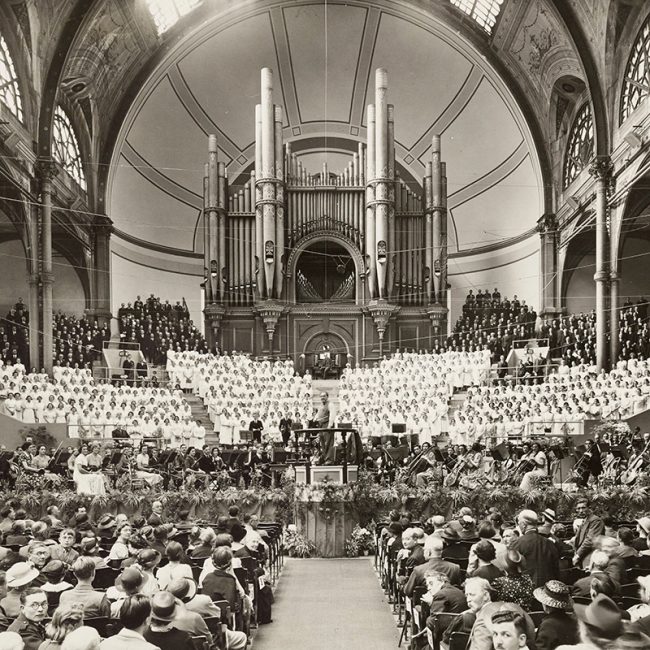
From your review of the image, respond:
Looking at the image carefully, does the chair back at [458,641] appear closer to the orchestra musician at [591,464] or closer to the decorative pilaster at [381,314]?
the orchestra musician at [591,464]

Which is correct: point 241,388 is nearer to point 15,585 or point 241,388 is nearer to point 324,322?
point 324,322

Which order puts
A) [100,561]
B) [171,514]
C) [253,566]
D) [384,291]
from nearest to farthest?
[100,561]
[253,566]
[171,514]
[384,291]

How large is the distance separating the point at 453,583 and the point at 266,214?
2391cm

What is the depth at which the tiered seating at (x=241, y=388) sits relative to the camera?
22.7 meters

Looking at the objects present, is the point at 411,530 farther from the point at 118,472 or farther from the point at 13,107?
the point at 13,107

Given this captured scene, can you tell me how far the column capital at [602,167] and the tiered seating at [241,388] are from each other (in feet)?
34.2

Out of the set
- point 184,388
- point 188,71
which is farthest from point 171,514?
point 188,71

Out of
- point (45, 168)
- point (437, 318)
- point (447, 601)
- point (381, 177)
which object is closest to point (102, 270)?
point (45, 168)

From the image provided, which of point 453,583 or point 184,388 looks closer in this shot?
point 453,583

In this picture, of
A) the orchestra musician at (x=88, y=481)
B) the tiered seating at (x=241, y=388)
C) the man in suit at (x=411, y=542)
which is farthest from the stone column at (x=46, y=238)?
the man in suit at (x=411, y=542)

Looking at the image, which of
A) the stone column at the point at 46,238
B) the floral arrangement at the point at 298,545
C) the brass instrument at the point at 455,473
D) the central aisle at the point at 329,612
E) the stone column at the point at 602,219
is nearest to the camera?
the central aisle at the point at 329,612

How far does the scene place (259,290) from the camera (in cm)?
2927

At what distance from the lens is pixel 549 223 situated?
2981 cm

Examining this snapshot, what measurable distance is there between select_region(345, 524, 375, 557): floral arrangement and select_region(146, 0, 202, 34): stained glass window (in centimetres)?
2239
